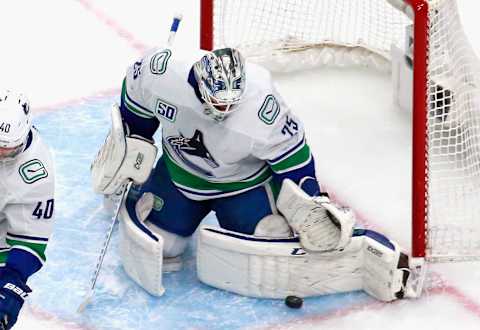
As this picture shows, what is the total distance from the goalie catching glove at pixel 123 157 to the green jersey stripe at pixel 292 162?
37cm

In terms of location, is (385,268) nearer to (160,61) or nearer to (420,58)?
(420,58)

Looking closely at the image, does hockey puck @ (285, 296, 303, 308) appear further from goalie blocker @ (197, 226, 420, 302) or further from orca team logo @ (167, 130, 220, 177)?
orca team logo @ (167, 130, 220, 177)

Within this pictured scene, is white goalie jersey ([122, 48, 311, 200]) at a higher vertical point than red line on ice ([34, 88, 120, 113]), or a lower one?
higher

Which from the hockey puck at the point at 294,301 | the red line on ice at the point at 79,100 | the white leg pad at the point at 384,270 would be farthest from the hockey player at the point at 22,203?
the red line on ice at the point at 79,100

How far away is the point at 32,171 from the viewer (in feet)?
13.3

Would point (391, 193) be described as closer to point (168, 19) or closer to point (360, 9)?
point (360, 9)

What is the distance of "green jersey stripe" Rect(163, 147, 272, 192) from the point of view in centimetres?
482

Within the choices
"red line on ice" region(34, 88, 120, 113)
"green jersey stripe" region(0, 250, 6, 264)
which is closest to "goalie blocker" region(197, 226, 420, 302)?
"green jersey stripe" region(0, 250, 6, 264)

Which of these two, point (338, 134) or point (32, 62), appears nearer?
point (338, 134)

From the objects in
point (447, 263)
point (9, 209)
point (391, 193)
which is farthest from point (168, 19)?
point (9, 209)

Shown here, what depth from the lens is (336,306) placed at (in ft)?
15.7

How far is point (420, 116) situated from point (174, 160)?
0.73 metres

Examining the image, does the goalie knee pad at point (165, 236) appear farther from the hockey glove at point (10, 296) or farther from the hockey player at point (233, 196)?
the hockey glove at point (10, 296)

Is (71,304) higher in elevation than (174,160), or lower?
lower
